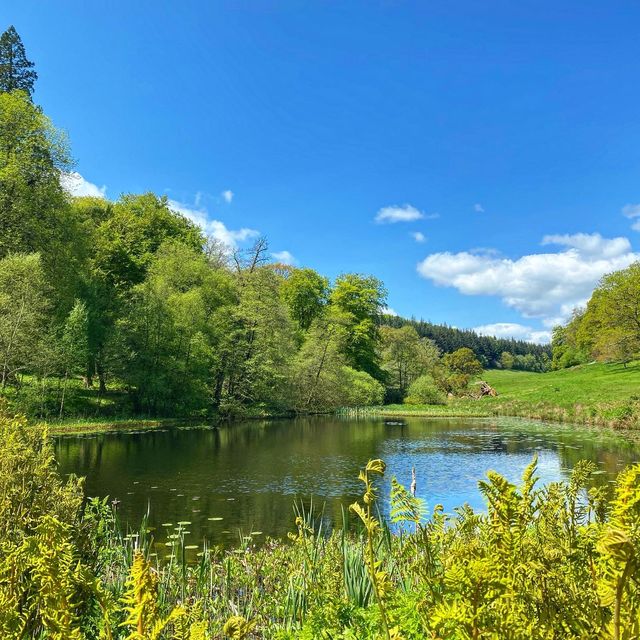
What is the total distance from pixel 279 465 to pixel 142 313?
2260 centimetres

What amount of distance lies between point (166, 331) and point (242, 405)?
11013 mm

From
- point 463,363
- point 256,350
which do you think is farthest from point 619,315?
point 463,363

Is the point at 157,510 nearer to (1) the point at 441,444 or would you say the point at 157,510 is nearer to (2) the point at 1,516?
(2) the point at 1,516

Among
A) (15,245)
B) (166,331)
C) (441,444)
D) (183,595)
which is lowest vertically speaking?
(441,444)

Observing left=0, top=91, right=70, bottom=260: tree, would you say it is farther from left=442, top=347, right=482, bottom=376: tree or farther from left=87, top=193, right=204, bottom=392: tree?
left=442, top=347, right=482, bottom=376: tree

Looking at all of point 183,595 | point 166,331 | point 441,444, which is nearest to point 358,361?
point 166,331

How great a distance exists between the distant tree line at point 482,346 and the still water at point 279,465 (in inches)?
4613

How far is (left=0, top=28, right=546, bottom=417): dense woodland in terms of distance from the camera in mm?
31141

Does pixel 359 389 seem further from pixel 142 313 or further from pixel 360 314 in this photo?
pixel 142 313

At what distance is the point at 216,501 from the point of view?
1477cm

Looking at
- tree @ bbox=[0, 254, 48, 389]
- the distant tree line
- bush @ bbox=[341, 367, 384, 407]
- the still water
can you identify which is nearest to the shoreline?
the still water

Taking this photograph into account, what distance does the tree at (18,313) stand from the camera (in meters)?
27.8

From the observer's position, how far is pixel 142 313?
1544 inches

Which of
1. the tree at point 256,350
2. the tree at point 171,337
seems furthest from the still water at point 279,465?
the tree at point 256,350
